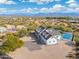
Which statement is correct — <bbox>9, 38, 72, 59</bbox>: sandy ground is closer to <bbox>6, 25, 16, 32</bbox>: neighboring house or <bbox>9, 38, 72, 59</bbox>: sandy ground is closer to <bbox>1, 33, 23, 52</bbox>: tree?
<bbox>1, 33, 23, 52</bbox>: tree

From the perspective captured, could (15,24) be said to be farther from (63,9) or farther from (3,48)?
(63,9)

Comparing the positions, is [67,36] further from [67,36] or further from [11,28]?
[11,28]

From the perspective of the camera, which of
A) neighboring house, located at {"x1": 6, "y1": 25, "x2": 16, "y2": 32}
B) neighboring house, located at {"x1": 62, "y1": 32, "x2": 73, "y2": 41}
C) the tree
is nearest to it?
the tree

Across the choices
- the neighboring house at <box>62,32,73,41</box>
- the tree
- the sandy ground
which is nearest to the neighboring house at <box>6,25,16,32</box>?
the tree

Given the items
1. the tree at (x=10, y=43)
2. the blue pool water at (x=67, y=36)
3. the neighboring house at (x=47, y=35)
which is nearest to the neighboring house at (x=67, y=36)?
the blue pool water at (x=67, y=36)

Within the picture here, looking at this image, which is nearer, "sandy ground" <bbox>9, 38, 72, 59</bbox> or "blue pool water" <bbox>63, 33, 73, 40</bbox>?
"sandy ground" <bbox>9, 38, 72, 59</bbox>

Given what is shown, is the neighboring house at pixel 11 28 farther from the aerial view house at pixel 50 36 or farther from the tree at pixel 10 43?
the aerial view house at pixel 50 36

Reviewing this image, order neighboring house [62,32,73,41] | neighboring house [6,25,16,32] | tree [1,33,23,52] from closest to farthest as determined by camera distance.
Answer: tree [1,33,23,52]
neighboring house [6,25,16,32]
neighboring house [62,32,73,41]
